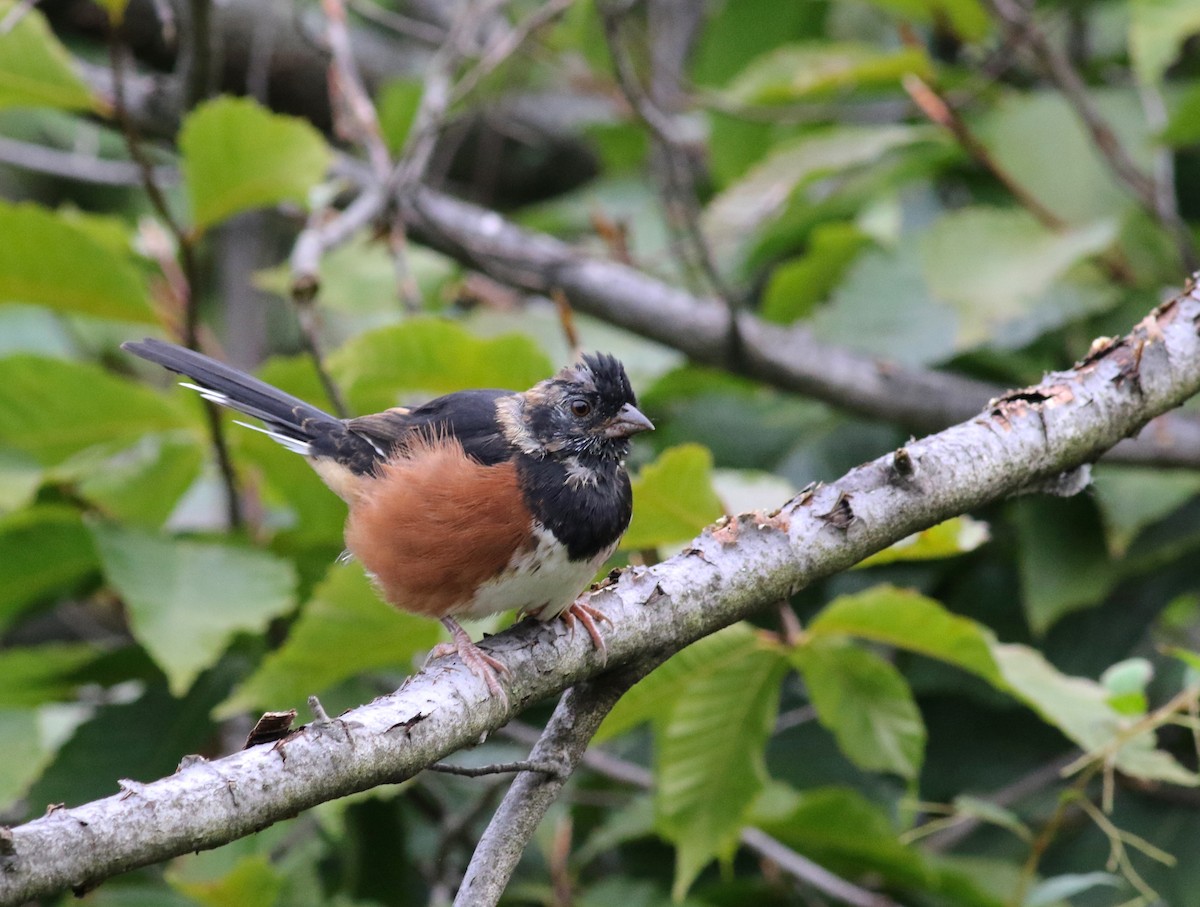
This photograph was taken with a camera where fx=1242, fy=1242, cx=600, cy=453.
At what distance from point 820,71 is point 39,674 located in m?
3.20

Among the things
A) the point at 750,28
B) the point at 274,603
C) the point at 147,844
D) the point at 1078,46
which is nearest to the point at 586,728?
the point at 147,844

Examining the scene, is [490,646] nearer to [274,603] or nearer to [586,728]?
[586,728]

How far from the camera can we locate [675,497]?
9.07ft

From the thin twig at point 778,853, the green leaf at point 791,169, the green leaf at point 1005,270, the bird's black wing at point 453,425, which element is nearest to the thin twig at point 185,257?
the bird's black wing at point 453,425

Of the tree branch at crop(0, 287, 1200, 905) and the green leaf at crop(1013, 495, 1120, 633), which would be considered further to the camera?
the green leaf at crop(1013, 495, 1120, 633)

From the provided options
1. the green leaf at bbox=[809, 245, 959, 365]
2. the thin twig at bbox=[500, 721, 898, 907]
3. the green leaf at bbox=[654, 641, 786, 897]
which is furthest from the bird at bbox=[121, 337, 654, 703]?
the green leaf at bbox=[809, 245, 959, 365]

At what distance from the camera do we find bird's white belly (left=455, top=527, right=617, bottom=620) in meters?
2.58

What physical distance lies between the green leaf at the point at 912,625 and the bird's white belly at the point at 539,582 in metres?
0.54

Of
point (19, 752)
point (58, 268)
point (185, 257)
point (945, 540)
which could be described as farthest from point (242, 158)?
point (945, 540)

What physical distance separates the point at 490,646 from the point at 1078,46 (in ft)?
12.9

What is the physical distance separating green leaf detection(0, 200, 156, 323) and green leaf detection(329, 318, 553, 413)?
645 mm

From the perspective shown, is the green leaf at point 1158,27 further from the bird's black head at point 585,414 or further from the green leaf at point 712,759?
the green leaf at point 712,759

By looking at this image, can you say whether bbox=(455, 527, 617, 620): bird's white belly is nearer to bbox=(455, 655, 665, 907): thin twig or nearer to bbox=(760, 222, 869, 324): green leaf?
bbox=(455, 655, 665, 907): thin twig

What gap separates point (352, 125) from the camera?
14.3 feet
